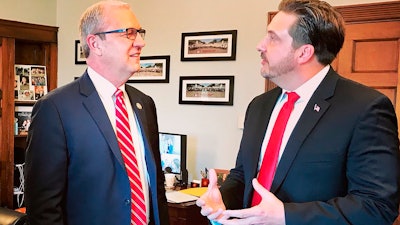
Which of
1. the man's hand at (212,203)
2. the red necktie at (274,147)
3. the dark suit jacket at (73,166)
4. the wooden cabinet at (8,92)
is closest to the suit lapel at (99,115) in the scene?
the dark suit jacket at (73,166)

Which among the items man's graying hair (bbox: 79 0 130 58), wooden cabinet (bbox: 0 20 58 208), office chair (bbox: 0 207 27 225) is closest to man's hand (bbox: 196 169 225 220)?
man's graying hair (bbox: 79 0 130 58)

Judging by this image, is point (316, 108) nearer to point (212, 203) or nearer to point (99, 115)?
point (212, 203)

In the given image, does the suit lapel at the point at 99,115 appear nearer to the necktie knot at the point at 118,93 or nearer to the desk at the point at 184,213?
the necktie knot at the point at 118,93

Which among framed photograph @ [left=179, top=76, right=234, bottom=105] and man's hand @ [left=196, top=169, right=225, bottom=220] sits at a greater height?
framed photograph @ [left=179, top=76, right=234, bottom=105]

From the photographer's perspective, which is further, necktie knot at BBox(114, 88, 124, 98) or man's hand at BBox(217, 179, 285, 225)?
necktie knot at BBox(114, 88, 124, 98)

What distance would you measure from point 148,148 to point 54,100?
16.5 inches

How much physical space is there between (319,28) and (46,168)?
3.46 ft

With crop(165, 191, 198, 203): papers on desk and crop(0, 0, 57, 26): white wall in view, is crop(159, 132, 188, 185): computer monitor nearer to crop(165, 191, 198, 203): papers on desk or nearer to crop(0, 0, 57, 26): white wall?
crop(165, 191, 198, 203): papers on desk

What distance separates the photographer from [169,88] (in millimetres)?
3850

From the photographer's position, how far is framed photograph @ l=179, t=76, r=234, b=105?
3.50 meters

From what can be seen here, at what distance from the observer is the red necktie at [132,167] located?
1.61 metres

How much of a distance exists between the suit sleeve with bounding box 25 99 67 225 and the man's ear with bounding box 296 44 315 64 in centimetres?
88

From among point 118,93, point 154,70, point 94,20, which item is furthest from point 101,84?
point 154,70

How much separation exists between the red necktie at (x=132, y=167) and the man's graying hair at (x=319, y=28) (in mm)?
731
